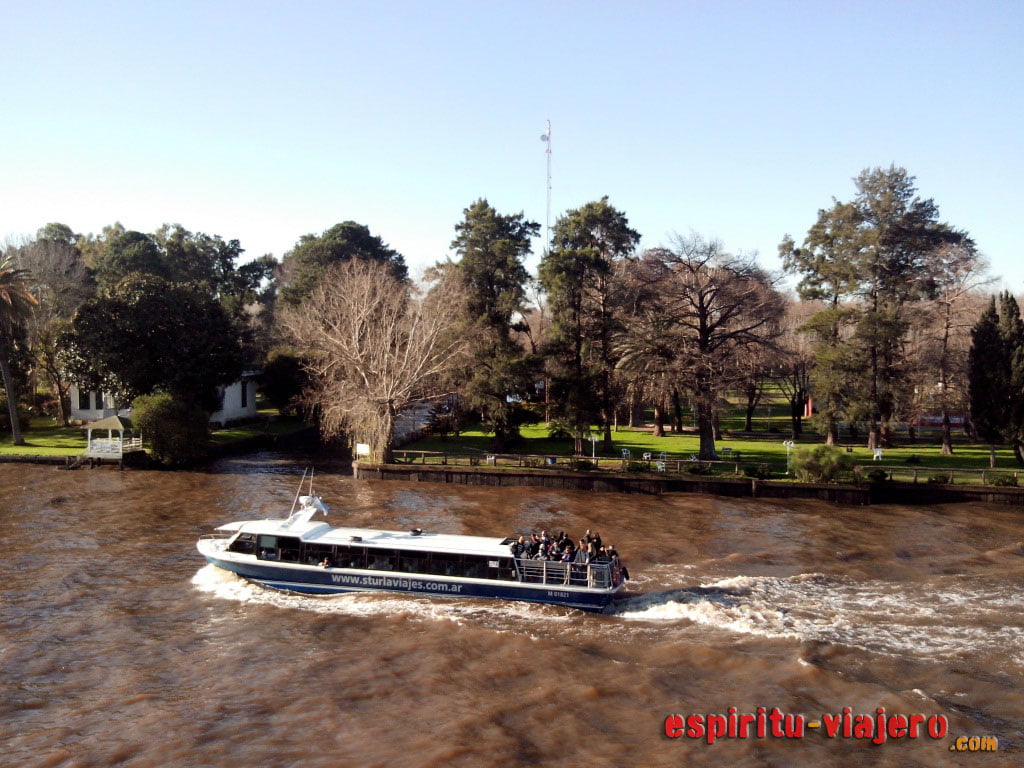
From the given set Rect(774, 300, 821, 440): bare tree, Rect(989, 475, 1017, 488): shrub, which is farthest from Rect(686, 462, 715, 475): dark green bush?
Rect(774, 300, 821, 440): bare tree

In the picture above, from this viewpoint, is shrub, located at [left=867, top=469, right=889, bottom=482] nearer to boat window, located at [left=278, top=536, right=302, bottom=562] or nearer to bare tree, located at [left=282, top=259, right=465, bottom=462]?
bare tree, located at [left=282, top=259, right=465, bottom=462]

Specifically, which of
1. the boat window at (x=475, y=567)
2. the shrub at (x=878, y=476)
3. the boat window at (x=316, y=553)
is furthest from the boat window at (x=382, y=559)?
the shrub at (x=878, y=476)

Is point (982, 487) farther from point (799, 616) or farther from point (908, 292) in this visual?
point (799, 616)

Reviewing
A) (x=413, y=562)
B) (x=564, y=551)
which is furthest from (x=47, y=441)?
(x=564, y=551)

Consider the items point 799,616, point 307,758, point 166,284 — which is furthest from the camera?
point 166,284

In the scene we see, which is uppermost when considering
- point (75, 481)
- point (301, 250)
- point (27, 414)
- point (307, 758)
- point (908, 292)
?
point (301, 250)

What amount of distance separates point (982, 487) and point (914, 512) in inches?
188

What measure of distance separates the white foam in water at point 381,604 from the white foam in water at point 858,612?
3.21 metres

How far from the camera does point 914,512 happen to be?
37344 millimetres

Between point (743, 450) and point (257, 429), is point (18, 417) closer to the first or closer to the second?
point (257, 429)

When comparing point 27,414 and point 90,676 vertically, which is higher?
point 27,414

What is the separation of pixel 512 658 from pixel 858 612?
10.4 m

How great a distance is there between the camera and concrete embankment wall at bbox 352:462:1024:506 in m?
39.1

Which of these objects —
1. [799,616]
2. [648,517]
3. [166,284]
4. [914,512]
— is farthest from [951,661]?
[166,284]
